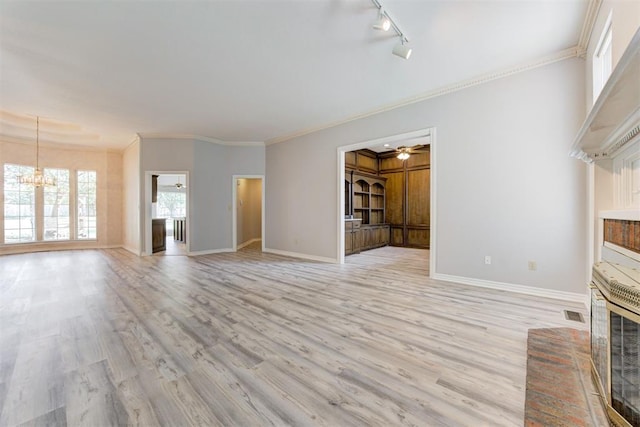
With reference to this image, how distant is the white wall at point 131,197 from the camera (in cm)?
632

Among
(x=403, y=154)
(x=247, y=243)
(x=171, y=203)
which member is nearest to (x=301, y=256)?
(x=247, y=243)

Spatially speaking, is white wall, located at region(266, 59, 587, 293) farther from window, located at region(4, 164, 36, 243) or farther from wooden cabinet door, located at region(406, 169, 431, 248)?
window, located at region(4, 164, 36, 243)

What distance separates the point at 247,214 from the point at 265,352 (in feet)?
22.9

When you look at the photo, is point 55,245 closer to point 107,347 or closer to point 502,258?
point 107,347

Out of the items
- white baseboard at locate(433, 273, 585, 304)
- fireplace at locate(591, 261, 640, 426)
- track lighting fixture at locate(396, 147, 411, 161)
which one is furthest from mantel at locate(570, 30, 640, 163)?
track lighting fixture at locate(396, 147, 411, 161)

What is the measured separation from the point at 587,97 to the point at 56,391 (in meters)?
5.25

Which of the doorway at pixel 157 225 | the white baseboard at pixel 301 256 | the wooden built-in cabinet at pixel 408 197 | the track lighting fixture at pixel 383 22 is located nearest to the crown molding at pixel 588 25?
the track lighting fixture at pixel 383 22

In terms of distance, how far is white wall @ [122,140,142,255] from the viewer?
6320 millimetres

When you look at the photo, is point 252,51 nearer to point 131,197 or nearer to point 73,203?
point 131,197

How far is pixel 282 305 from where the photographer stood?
9.33ft

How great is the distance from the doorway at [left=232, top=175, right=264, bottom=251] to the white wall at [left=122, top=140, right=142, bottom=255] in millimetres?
2335

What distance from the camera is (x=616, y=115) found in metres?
1.47

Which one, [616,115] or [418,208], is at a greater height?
[616,115]

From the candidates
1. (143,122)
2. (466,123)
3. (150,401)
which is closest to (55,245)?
(143,122)
